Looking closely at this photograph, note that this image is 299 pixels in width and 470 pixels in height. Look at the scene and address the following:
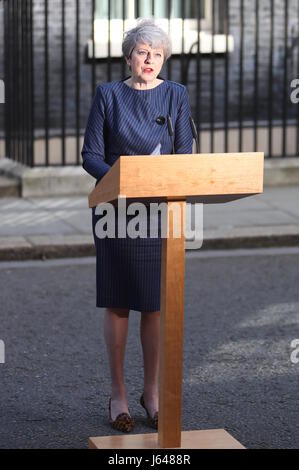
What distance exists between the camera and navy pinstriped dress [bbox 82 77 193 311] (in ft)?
18.3

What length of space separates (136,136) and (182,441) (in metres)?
1.29

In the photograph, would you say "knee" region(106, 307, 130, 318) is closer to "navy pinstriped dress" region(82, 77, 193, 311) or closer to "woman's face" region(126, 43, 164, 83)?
"navy pinstriped dress" region(82, 77, 193, 311)

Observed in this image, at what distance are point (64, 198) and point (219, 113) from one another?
3258 millimetres

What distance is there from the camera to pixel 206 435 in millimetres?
5418

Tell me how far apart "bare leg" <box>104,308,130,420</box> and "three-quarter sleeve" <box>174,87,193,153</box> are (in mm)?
763

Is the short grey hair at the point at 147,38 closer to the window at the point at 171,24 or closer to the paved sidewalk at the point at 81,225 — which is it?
the paved sidewalk at the point at 81,225

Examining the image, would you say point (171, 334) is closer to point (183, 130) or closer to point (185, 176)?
point (185, 176)

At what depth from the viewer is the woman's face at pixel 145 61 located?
17.7 ft

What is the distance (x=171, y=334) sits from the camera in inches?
201

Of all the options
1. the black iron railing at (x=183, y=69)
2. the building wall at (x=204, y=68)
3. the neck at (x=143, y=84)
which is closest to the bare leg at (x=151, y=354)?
the neck at (x=143, y=84)

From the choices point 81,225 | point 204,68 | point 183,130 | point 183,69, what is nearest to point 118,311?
point 183,130

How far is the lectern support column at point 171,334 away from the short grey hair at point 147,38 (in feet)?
2.72

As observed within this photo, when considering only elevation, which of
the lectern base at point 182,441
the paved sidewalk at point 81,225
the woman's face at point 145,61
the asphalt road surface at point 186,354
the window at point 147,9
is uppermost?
the window at point 147,9

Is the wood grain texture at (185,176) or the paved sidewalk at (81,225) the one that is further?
the paved sidewalk at (81,225)
